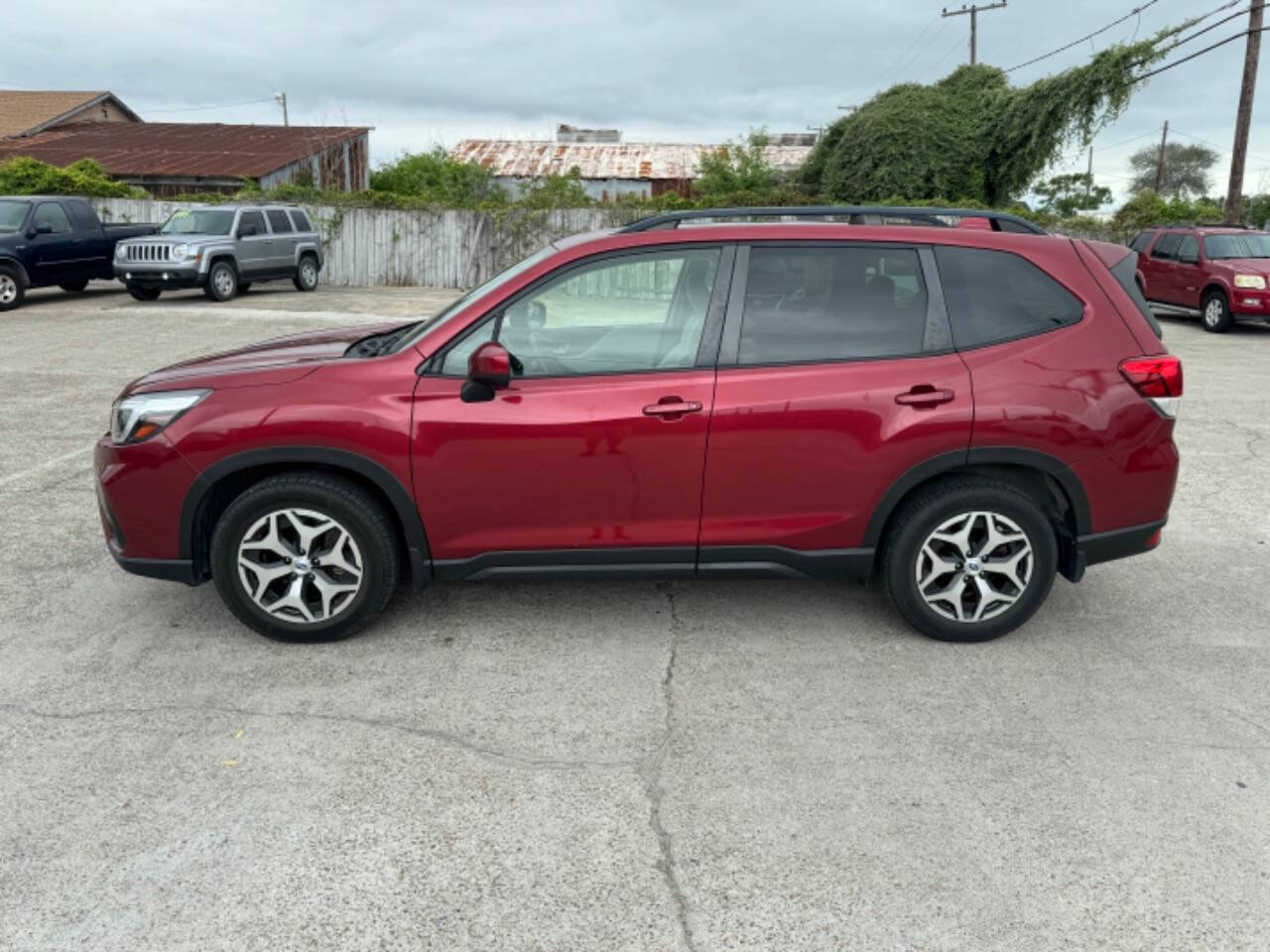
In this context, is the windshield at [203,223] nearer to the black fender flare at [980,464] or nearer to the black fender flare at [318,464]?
the black fender flare at [318,464]

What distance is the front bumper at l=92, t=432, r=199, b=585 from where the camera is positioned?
4207 mm


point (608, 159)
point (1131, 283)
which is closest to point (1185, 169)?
point (608, 159)

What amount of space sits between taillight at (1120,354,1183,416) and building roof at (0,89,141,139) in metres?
45.5

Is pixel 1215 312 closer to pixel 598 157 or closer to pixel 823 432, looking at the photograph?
pixel 823 432

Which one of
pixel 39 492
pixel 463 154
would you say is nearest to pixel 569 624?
pixel 39 492

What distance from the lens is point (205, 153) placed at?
1377 inches

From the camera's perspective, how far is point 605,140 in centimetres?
5366

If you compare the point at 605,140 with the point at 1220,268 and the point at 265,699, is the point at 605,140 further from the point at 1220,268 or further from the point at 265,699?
the point at 265,699

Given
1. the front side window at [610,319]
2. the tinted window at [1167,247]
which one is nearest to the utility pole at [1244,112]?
the tinted window at [1167,247]

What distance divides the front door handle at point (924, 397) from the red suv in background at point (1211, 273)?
13.2 metres

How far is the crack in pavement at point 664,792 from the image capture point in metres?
2.75

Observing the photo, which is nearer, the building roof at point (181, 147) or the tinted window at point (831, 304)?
A: the tinted window at point (831, 304)

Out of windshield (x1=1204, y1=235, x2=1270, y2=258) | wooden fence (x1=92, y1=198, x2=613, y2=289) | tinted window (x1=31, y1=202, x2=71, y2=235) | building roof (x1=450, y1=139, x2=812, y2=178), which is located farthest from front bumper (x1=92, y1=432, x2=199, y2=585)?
building roof (x1=450, y1=139, x2=812, y2=178)

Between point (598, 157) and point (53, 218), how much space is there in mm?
32386
